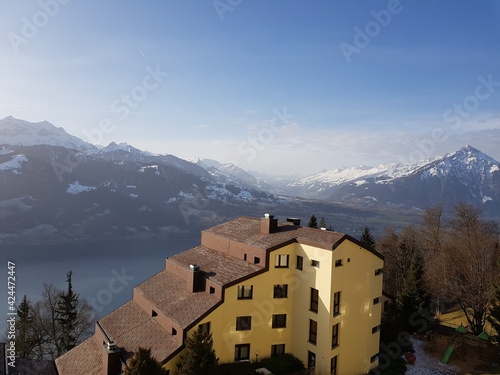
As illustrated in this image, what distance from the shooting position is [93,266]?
126125mm

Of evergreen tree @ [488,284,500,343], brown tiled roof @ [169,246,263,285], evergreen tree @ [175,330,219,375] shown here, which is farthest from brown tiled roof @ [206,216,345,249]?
evergreen tree @ [488,284,500,343]

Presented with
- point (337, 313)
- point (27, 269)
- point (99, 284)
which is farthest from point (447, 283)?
point (27, 269)

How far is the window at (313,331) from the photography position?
90.0 ft

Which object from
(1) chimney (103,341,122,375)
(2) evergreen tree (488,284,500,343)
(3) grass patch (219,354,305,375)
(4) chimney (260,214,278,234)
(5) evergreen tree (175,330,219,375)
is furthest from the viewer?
(2) evergreen tree (488,284,500,343)

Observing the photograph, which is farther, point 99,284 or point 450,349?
point 99,284

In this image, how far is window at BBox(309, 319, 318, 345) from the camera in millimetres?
27438

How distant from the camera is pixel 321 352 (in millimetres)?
26781

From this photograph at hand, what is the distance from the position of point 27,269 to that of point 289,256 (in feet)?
383

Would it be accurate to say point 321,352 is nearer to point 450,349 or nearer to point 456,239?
point 450,349

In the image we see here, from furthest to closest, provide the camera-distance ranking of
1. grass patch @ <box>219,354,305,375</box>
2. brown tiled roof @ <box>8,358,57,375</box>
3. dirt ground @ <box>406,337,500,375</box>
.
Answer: dirt ground @ <box>406,337,500,375</box>, brown tiled roof @ <box>8,358,57,375</box>, grass patch @ <box>219,354,305,375</box>

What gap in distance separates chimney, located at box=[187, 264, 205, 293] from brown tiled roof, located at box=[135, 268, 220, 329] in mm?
479

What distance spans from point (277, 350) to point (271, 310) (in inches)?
121

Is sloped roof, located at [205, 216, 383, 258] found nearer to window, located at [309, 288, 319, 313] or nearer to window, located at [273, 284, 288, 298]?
window, located at [273, 284, 288, 298]

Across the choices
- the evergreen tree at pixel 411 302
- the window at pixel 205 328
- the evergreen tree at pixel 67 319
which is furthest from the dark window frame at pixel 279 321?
the evergreen tree at pixel 67 319
